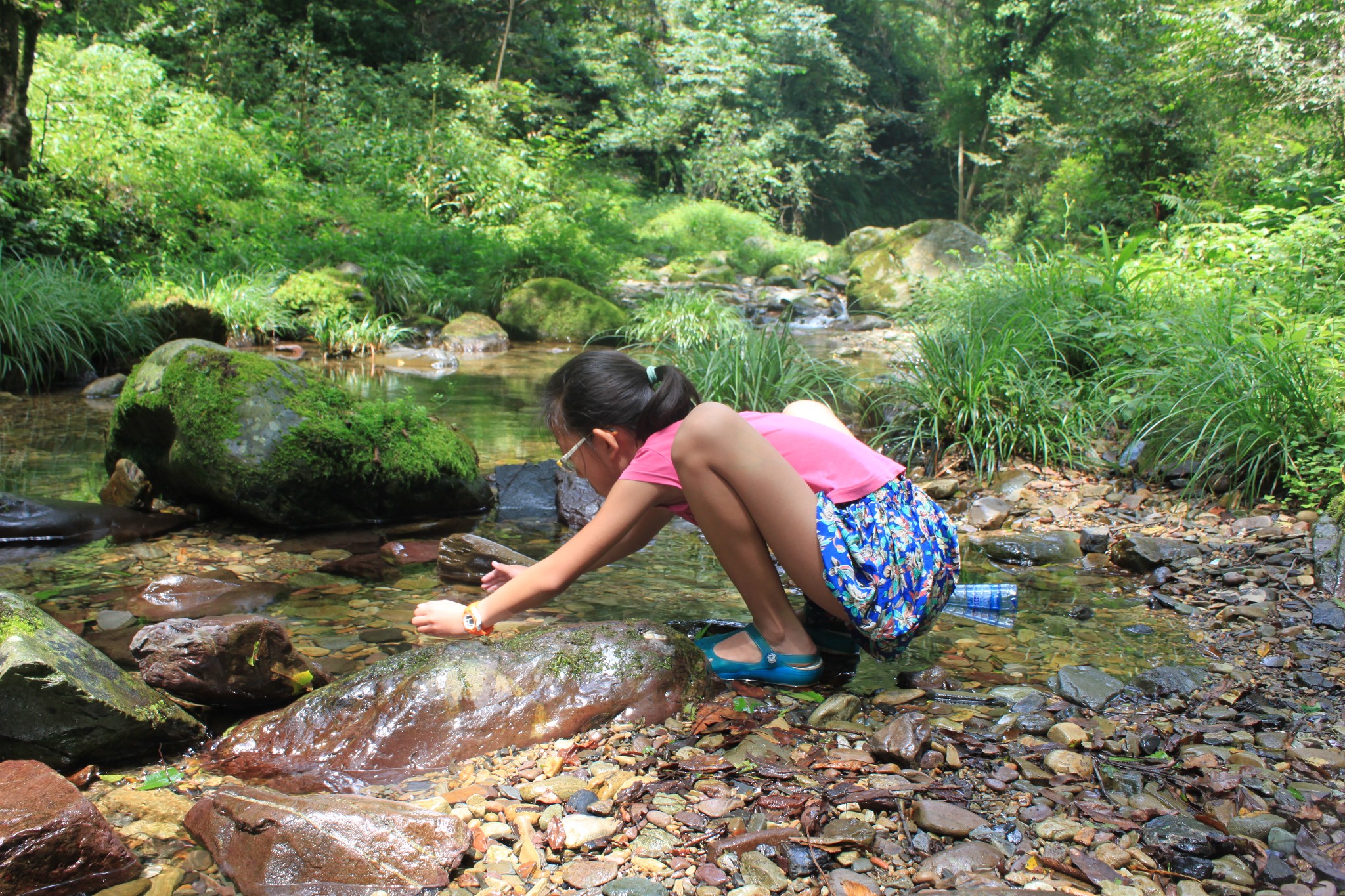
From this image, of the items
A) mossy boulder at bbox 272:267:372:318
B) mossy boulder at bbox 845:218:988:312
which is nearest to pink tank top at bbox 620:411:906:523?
mossy boulder at bbox 272:267:372:318

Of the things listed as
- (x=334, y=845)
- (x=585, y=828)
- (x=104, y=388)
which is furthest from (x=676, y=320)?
(x=334, y=845)

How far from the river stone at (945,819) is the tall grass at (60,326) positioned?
7.98 meters

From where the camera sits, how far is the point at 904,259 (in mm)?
16750

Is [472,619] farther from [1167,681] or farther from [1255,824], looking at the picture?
[1167,681]

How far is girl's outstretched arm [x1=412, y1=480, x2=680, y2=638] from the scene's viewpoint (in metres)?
2.27

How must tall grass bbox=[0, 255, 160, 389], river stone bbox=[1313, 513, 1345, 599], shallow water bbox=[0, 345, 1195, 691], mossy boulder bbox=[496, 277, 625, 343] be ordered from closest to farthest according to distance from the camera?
shallow water bbox=[0, 345, 1195, 691], river stone bbox=[1313, 513, 1345, 599], tall grass bbox=[0, 255, 160, 389], mossy boulder bbox=[496, 277, 625, 343]

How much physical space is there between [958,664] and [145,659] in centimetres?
230

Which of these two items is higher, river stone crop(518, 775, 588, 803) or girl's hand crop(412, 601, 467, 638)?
girl's hand crop(412, 601, 467, 638)

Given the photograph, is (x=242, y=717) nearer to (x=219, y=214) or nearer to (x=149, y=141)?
(x=219, y=214)

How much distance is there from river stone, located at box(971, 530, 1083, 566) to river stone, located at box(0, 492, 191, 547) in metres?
3.79

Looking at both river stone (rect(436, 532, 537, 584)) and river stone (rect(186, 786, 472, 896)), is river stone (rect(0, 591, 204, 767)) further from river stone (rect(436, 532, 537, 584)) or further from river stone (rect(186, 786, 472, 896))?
river stone (rect(436, 532, 537, 584))

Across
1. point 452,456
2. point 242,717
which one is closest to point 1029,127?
point 452,456

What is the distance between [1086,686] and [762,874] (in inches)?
48.8

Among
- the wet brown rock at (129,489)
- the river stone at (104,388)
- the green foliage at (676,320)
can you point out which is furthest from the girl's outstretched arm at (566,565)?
the green foliage at (676,320)
